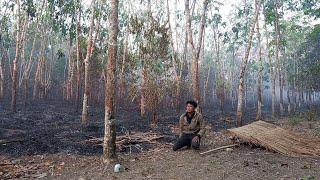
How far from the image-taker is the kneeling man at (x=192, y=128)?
27.6 ft

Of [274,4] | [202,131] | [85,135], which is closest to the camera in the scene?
[202,131]

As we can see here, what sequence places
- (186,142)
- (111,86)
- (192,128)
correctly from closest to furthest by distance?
(111,86), (192,128), (186,142)

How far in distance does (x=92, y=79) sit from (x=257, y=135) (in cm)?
1843

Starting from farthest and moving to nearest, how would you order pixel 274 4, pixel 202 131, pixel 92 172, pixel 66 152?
pixel 274 4 → pixel 66 152 → pixel 202 131 → pixel 92 172

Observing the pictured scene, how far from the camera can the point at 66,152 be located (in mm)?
9023

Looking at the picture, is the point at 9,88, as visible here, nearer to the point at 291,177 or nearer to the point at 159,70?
the point at 159,70

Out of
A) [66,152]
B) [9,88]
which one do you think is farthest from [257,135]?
[9,88]

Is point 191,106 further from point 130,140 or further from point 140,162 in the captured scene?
point 130,140

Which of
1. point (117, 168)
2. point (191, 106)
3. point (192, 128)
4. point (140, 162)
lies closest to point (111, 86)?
point (117, 168)

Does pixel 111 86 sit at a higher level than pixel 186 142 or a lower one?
higher

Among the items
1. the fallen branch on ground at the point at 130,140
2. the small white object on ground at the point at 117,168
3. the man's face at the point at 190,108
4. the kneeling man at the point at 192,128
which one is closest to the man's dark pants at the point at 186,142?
the kneeling man at the point at 192,128

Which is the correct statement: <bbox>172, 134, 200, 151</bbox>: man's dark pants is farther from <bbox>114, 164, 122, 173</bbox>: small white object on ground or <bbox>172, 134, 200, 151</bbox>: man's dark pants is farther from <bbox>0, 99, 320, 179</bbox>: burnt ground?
<bbox>114, 164, 122, 173</bbox>: small white object on ground

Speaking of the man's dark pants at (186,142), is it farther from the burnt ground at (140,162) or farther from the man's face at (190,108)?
the man's face at (190,108)

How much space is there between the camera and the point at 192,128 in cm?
852
